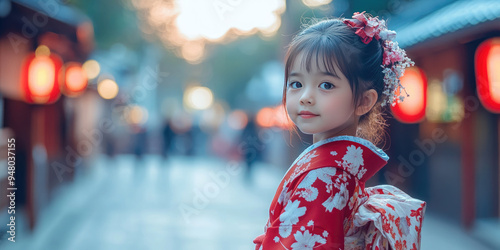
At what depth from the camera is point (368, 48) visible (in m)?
1.67

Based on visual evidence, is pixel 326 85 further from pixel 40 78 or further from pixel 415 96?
pixel 415 96

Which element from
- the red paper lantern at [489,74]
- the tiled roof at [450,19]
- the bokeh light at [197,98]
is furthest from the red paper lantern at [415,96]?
the bokeh light at [197,98]

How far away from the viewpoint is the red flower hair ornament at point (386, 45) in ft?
5.49

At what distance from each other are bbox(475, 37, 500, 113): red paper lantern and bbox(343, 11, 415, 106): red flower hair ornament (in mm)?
4809

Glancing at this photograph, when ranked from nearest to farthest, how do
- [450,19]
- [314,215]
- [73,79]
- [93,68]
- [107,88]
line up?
[314,215] < [450,19] < [73,79] < [93,68] < [107,88]

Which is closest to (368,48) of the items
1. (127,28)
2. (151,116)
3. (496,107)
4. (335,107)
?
(335,107)

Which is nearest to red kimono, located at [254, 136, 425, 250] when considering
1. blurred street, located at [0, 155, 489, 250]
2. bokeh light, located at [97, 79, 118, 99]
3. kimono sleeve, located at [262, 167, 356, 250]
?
kimono sleeve, located at [262, 167, 356, 250]

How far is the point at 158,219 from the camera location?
8539mm

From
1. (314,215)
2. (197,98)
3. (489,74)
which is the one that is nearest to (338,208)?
(314,215)

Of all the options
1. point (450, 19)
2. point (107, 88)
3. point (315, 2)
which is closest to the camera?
point (450, 19)

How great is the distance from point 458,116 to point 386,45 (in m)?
7.15

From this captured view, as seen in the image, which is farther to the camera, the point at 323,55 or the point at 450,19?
the point at 450,19

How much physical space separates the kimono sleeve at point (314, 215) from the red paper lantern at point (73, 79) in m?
11.2

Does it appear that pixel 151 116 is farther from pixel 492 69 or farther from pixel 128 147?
pixel 492 69
